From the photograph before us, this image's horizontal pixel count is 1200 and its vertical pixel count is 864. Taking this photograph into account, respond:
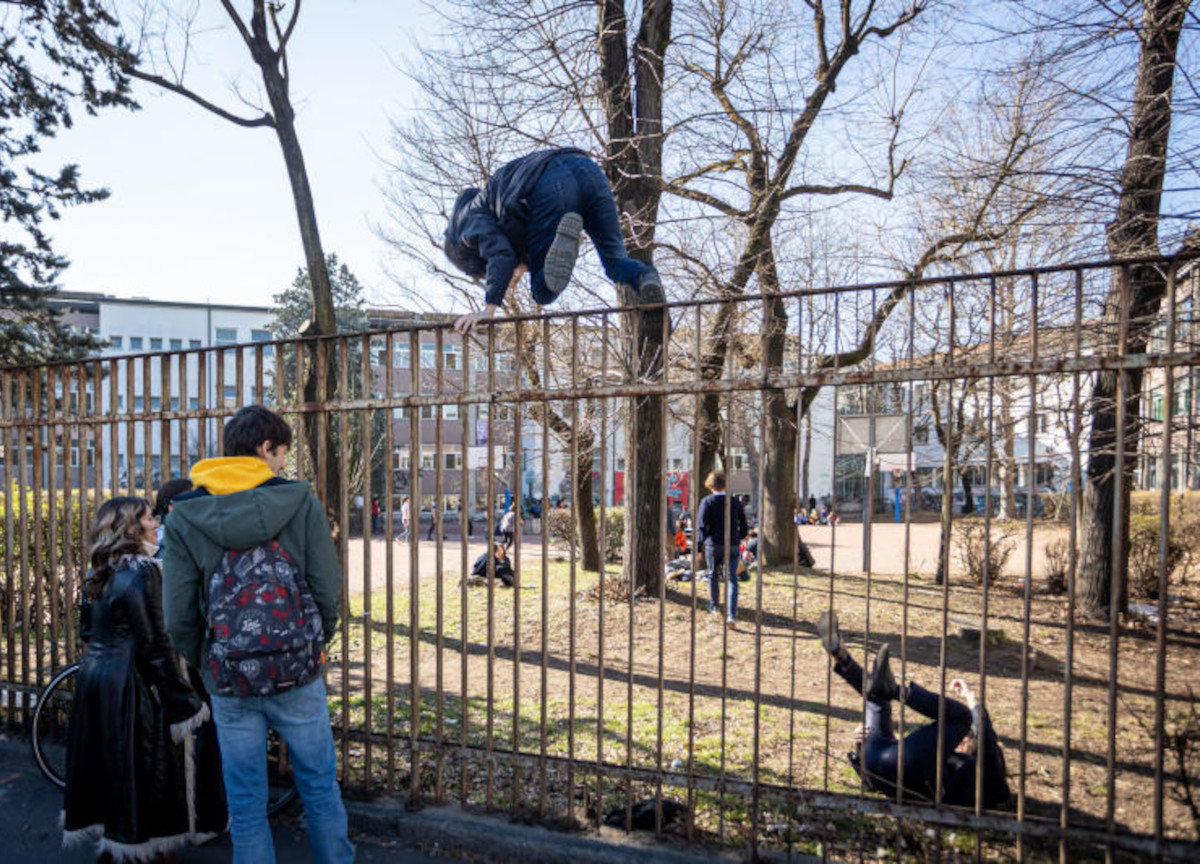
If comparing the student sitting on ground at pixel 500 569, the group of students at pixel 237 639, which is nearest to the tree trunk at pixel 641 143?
the student sitting on ground at pixel 500 569

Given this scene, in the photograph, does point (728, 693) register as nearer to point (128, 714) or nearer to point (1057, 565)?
point (128, 714)

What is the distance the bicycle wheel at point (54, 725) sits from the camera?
445cm

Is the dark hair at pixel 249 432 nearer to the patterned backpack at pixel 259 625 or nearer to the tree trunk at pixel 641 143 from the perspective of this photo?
the patterned backpack at pixel 259 625

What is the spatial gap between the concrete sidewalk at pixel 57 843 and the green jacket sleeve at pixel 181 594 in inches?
53.1

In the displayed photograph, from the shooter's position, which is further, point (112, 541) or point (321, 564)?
point (112, 541)

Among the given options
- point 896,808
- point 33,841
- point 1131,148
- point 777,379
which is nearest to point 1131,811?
point 896,808

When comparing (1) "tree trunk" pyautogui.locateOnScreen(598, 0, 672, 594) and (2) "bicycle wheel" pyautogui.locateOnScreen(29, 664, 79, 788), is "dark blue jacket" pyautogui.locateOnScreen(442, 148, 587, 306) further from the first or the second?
(1) "tree trunk" pyautogui.locateOnScreen(598, 0, 672, 594)

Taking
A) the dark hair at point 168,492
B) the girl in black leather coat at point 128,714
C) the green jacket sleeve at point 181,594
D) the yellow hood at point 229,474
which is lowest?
the girl in black leather coat at point 128,714

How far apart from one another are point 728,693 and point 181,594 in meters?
4.74

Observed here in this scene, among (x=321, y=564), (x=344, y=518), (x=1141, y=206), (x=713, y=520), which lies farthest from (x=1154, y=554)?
(x=321, y=564)

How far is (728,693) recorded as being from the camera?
6.45 metres

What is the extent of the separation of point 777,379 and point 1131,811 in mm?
2949

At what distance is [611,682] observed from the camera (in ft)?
22.4

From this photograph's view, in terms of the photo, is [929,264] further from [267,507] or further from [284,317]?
[284,317]
